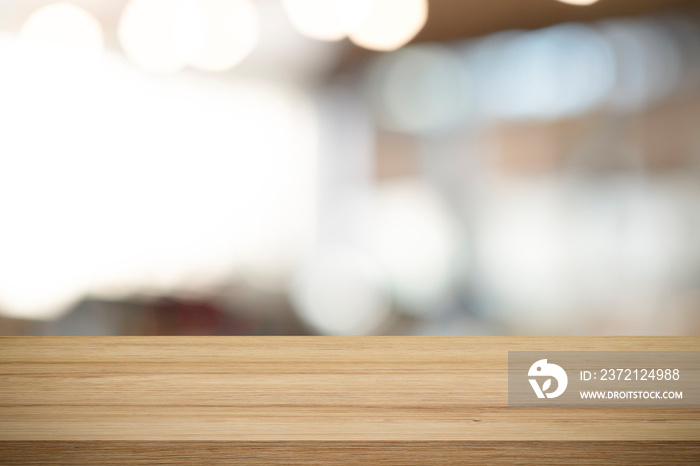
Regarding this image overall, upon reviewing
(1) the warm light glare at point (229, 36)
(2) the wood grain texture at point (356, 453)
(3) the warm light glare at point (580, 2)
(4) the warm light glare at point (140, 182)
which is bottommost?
(2) the wood grain texture at point (356, 453)

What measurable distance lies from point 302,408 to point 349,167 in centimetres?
28

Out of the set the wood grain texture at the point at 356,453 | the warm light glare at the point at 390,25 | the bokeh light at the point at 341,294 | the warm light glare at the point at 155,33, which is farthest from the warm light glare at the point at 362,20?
the wood grain texture at the point at 356,453

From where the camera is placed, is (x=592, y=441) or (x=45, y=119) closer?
(x=592, y=441)

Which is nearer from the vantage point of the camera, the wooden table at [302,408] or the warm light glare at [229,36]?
the wooden table at [302,408]

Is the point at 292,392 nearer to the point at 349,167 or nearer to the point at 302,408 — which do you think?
the point at 302,408

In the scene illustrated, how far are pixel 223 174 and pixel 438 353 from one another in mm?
324

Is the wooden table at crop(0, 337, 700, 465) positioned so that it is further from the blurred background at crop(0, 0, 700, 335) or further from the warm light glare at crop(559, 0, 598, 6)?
the warm light glare at crop(559, 0, 598, 6)

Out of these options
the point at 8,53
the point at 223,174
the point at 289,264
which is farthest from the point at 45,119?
the point at 289,264

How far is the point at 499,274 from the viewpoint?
0.66 metres

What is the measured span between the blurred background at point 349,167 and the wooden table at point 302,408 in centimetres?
2

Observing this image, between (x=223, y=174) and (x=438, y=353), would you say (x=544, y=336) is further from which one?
(x=223, y=174)

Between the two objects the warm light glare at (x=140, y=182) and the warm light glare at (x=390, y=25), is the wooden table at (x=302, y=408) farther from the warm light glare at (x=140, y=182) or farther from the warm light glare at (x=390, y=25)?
the warm light glare at (x=390, y=25)

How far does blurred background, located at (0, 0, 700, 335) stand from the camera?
25.8 inches

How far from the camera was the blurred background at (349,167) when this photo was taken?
25.8 inches
